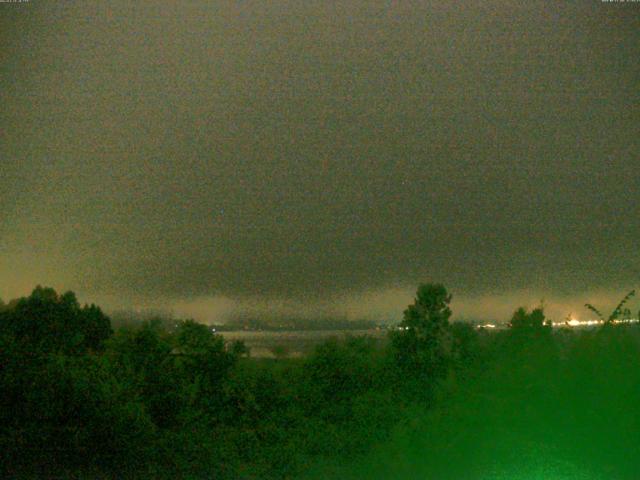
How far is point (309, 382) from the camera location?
13625mm

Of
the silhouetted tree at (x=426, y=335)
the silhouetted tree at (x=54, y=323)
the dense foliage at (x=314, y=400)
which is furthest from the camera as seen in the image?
the silhouetted tree at (x=426, y=335)

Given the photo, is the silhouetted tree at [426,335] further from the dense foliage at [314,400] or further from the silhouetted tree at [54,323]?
the silhouetted tree at [54,323]

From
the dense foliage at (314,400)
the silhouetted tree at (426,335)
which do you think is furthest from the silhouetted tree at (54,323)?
the silhouetted tree at (426,335)

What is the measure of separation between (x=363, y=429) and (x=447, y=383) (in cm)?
181

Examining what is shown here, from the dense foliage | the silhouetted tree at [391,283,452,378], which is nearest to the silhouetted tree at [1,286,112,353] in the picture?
the dense foliage

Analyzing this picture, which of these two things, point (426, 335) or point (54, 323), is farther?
point (426, 335)

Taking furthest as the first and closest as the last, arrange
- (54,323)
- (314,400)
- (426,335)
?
(426,335) → (54,323) → (314,400)

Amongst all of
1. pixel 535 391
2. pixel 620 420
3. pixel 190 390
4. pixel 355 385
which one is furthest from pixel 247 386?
pixel 620 420

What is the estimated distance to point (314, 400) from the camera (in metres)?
13.2

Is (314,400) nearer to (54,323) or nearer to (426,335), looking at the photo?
(426,335)

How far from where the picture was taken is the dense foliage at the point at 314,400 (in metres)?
9.67

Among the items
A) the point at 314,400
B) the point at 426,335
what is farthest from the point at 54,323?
the point at 426,335

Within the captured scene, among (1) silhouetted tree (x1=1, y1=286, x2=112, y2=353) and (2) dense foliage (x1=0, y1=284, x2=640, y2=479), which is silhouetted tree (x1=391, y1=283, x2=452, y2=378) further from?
(1) silhouetted tree (x1=1, y1=286, x2=112, y2=353)

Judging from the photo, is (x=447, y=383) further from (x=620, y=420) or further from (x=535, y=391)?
(x=620, y=420)
